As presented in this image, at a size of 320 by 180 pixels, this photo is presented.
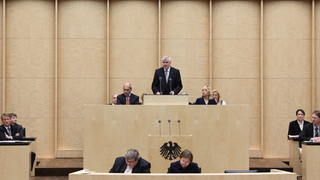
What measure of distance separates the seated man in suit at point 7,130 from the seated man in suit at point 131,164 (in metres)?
3.24

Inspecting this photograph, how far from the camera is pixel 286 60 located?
9.95 meters

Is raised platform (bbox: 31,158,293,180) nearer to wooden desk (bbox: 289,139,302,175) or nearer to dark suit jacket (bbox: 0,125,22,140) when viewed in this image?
wooden desk (bbox: 289,139,302,175)

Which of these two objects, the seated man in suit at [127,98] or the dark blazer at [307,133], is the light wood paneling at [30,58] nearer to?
the seated man in suit at [127,98]

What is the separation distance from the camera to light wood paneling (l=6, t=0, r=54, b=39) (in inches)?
389

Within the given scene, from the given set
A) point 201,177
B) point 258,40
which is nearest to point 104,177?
point 201,177

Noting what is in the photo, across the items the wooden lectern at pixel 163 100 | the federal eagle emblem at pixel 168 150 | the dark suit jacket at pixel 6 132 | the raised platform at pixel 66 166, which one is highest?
the wooden lectern at pixel 163 100

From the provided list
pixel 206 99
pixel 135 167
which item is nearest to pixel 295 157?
pixel 206 99

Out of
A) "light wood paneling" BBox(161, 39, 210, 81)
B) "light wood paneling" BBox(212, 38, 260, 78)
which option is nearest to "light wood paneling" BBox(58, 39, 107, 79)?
"light wood paneling" BBox(161, 39, 210, 81)

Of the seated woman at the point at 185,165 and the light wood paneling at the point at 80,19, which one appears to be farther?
the light wood paneling at the point at 80,19

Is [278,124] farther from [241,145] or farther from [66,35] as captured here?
[66,35]

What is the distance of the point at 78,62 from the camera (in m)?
9.93

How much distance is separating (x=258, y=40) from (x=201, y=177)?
21.7 feet

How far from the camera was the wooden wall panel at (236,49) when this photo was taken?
998 cm

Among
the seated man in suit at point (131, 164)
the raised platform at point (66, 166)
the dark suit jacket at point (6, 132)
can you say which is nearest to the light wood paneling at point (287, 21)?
the raised platform at point (66, 166)
